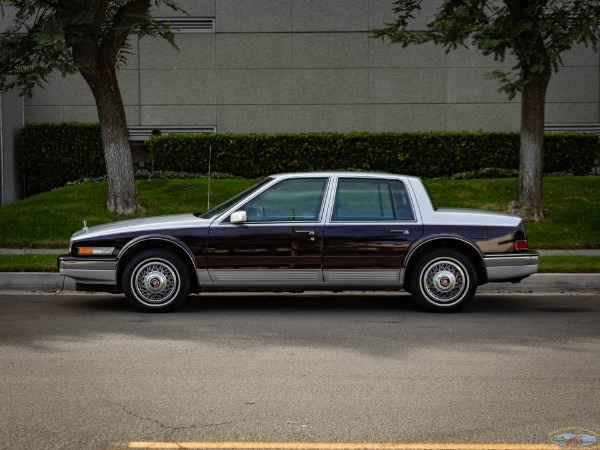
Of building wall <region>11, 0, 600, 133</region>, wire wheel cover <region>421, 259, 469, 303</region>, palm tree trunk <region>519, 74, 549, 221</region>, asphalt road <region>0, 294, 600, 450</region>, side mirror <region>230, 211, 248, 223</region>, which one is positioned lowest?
asphalt road <region>0, 294, 600, 450</region>

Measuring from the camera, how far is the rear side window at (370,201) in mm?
9578

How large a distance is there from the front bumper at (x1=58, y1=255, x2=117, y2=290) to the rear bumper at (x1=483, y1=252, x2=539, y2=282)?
416 cm

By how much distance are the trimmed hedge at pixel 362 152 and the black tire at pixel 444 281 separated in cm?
1071

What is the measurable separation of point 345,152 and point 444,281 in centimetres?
→ 1097

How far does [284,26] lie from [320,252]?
46.9 feet

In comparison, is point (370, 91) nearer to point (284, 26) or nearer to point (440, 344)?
point (284, 26)

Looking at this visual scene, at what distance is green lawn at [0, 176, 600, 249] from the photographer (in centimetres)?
1536

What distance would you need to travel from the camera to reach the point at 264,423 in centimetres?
520

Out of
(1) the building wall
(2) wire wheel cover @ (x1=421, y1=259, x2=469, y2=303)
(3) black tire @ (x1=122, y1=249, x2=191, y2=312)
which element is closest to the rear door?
(2) wire wheel cover @ (x1=421, y1=259, x2=469, y2=303)

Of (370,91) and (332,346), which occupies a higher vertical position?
(370,91)

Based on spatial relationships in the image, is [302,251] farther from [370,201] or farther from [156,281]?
[156,281]

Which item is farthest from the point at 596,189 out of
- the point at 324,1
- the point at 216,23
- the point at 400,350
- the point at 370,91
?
the point at 400,350

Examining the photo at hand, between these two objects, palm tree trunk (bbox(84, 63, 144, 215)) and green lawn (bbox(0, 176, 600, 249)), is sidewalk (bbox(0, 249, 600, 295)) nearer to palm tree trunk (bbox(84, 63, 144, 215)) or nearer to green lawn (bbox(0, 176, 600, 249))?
green lawn (bbox(0, 176, 600, 249))

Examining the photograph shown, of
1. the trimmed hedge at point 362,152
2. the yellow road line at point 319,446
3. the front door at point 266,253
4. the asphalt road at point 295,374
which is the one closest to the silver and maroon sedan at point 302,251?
the front door at point 266,253
